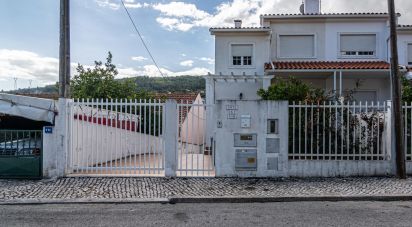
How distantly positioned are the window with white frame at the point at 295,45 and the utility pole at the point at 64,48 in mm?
13434

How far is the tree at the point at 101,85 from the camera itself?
25859mm

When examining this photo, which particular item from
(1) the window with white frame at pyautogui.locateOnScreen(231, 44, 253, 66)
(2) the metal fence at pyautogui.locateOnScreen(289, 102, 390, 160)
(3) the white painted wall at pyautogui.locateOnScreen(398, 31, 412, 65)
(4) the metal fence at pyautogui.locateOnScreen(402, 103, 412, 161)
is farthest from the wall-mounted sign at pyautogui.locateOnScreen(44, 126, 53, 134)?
(3) the white painted wall at pyautogui.locateOnScreen(398, 31, 412, 65)


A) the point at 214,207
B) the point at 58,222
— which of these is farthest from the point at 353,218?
the point at 58,222

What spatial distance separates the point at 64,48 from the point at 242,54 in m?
12.1

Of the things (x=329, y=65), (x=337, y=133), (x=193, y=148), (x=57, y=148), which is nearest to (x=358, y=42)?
(x=329, y=65)

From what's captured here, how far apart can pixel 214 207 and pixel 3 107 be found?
6.31 meters

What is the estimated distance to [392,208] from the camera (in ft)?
23.3

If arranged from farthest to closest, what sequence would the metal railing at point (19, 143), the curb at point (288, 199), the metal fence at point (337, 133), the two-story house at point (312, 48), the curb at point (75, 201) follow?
1. the two-story house at point (312, 48)
2. the metal fence at point (337, 133)
3. the metal railing at point (19, 143)
4. the curb at point (288, 199)
5. the curb at point (75, 201)

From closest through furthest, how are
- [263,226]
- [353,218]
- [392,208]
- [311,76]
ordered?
[263,226]
[353,218]
[392,208]
[311,76]

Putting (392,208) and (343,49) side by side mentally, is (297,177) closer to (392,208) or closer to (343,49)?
(392,208)

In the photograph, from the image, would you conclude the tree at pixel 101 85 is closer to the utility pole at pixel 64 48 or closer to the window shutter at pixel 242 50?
the window shutter at pixel 242 50

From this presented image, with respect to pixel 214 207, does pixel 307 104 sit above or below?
above

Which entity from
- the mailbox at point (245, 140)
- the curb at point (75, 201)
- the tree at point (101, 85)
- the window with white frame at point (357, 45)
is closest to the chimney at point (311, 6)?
the window with white frame at point (357, 45)

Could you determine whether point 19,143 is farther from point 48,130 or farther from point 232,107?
point 232,107
